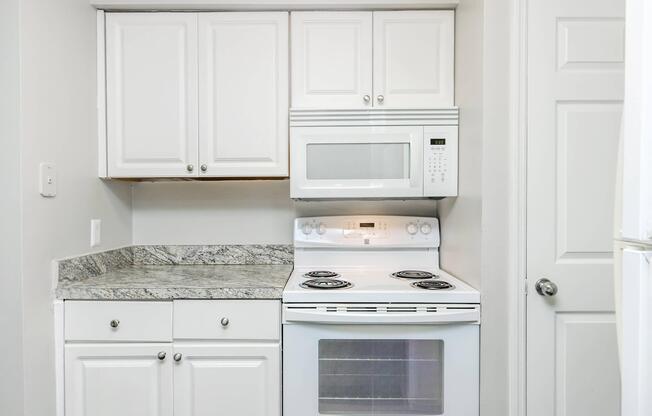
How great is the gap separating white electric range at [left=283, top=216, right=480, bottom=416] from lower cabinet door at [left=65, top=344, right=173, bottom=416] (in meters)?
0.48

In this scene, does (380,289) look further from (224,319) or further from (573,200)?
(573,200)

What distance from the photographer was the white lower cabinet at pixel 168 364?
1.37 metres

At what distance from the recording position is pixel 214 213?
197 cm

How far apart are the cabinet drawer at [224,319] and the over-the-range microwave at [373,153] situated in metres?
0.54

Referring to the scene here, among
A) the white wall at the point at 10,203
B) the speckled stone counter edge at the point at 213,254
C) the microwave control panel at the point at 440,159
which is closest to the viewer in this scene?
the white wall at the point at 10,203

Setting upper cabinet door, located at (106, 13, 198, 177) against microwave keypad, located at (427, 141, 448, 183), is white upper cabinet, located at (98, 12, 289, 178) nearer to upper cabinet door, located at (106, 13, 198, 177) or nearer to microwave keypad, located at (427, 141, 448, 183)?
upper cabinet door, located at (106, 13, 198, 177)

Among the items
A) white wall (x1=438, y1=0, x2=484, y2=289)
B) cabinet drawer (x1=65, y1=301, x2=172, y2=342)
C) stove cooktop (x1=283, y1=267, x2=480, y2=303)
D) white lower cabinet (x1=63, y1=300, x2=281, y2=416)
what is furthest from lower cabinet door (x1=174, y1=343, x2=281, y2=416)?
white wall (x1=438, y1=0, x2=484, y2=289)

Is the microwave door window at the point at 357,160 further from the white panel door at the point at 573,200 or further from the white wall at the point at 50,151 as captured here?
Result: the white wall at the point at 50,151

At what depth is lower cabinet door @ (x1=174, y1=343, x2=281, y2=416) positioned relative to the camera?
1.37 meters

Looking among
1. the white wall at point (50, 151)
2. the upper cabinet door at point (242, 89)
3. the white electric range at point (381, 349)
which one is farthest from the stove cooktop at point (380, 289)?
the white wall at point (50, 151)

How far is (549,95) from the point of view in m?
1.28

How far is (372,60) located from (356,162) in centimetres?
49

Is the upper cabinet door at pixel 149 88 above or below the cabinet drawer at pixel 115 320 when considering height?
above

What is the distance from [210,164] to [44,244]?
71 cm
